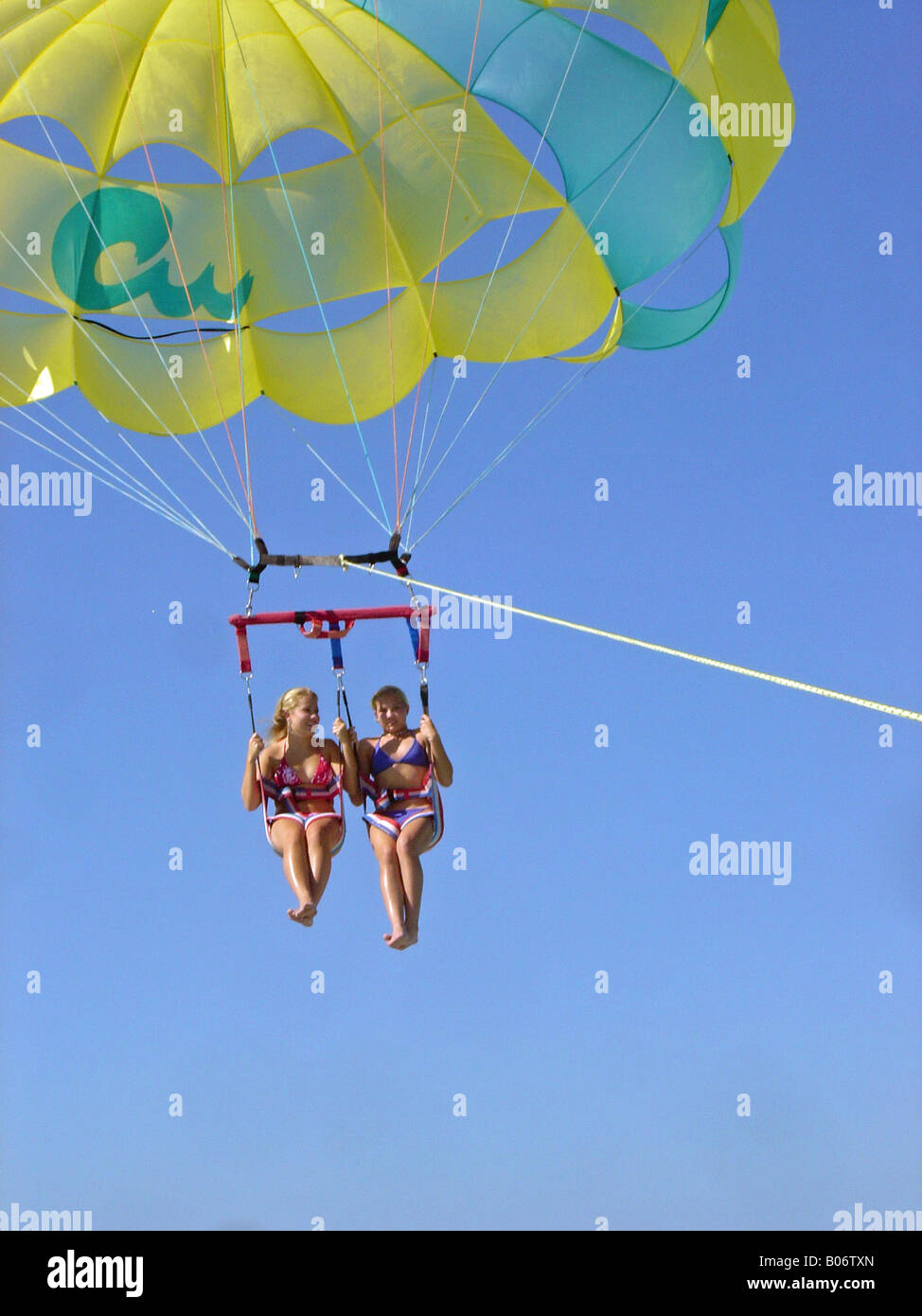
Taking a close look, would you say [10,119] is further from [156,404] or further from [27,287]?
[156,404]

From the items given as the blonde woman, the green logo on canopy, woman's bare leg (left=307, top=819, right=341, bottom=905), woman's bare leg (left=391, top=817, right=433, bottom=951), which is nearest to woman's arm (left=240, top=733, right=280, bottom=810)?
the blonde woman

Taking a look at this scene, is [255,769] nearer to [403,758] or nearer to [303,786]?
[303,786]

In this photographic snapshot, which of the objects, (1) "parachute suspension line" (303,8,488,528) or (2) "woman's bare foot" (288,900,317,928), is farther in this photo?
(1) "parachute suspension line" (303,8,488,528)

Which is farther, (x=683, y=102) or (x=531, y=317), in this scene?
(x=531, y=317)

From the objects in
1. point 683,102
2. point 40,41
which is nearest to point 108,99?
point 40,41

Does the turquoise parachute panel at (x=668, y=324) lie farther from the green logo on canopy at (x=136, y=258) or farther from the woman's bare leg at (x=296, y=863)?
the woman's bare leg at (x=296, y=863)

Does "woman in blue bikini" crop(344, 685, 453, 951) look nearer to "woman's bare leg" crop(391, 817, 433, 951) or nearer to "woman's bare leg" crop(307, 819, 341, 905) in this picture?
"woman's bare leg" crop(391, 817, 433, 951)

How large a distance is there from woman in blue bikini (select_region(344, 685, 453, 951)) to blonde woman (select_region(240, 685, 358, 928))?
0.30 feet

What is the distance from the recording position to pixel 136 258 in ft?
36.9

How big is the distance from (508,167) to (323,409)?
1.88 meters

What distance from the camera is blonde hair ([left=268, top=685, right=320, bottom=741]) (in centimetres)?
952

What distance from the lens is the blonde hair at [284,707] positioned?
952 cm

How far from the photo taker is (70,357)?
1155 cm

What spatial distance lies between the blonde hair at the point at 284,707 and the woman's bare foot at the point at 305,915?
0.88 m
